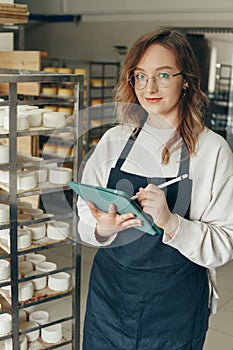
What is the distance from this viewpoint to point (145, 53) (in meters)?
1.41

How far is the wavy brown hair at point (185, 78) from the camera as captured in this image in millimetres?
1405

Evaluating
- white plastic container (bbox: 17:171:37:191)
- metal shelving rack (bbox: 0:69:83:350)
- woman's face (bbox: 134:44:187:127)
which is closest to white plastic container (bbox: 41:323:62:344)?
metal shelving rack (bbox: 0:69:83:350)

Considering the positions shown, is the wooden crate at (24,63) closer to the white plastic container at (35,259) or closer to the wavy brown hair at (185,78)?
the white plastic container at (35,259)

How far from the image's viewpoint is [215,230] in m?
1.39

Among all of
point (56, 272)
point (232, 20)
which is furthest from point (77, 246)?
point (232, 20)

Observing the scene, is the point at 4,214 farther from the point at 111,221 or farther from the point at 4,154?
the point at 111,221

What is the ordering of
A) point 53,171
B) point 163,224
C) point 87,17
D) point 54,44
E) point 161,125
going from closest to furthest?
point 163,224
point 161,125
point 53,171
point 87,17
point 54,44

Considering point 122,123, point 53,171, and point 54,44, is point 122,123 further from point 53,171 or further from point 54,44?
point 54,44

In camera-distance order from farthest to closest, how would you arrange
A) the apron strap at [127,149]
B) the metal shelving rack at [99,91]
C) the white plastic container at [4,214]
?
the metal shelving rack at [99,91]
the white plastic container at [4,214]
the apron strap at [127,149]

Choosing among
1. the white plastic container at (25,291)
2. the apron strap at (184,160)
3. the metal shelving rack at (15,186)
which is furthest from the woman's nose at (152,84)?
the white plastic container at (25,291)

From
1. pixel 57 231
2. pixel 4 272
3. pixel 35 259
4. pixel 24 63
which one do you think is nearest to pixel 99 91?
pixel 24 63

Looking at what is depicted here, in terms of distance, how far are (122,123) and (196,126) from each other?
0.26 metres

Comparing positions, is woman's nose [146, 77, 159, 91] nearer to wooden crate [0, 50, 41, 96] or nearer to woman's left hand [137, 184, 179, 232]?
woman's left hand [137, 184, 179, 232]

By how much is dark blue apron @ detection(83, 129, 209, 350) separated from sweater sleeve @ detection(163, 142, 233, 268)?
8 cm
